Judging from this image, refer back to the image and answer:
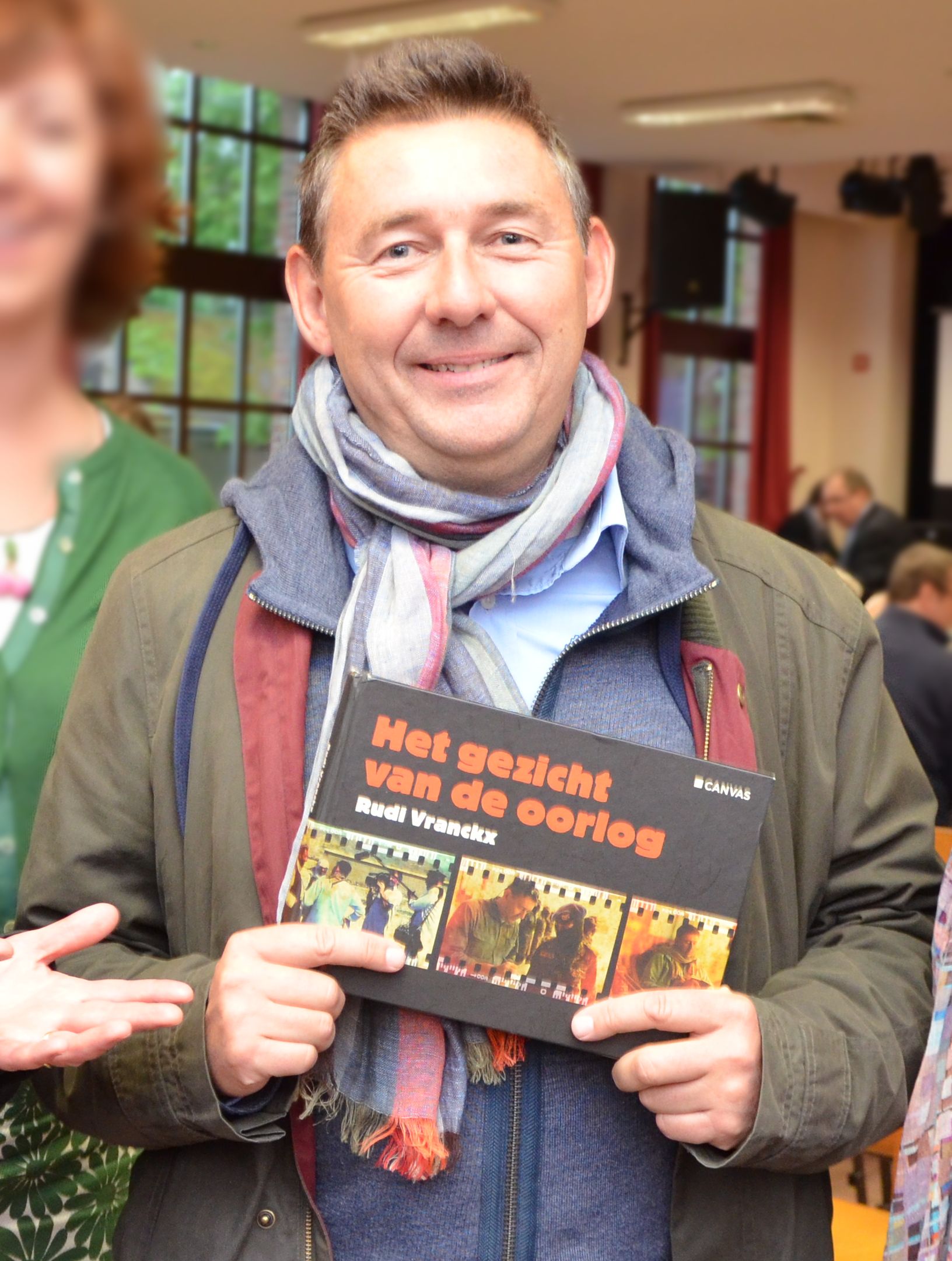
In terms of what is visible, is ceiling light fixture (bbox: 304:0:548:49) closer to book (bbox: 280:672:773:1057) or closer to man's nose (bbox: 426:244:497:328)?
man's nose (bbox: 426:244:497:328)

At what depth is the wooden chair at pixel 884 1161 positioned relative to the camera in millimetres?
1871

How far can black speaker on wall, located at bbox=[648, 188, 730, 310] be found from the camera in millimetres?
9422

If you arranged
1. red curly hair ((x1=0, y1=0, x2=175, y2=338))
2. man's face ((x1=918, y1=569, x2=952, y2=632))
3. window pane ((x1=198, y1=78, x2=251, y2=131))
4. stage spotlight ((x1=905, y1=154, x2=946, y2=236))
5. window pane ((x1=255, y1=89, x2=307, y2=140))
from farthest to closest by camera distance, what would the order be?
stage spotlight ((x1=905, y1=154, x2=946, y2=236))
man's face ((x1=918, y1=569, x2=952, y2=632))
window pane ((x1=255, y1=89, x2=307, y2=140))
window pane ((x1=198, y1=78, x2=251, y2=131))
red curly hair ((x1=0, y1=0, x2=175, y2=338))

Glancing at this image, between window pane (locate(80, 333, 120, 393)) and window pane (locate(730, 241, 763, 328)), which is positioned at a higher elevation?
window pane (locate(730, 241, 763, 328))

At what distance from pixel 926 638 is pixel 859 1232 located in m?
2.92

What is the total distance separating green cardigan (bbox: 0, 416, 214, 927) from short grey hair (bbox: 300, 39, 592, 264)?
0.80 meters

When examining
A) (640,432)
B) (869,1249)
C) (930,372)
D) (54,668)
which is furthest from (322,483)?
(930,372)

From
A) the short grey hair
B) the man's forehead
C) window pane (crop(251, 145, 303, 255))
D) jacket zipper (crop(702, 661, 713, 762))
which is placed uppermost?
the short grey hair

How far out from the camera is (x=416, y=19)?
632 centimetres

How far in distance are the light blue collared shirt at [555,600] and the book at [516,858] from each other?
0.64 feet

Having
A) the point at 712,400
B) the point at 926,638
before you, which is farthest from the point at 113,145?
the point at 712,400

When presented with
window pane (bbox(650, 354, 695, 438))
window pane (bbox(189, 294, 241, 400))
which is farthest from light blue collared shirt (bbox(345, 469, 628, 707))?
window pane (bbox(650, 354, 695, 438))

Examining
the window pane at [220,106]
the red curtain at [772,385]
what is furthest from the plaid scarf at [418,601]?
the red curtain at [772,385]

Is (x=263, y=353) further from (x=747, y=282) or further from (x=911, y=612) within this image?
(x=747, y=282)
